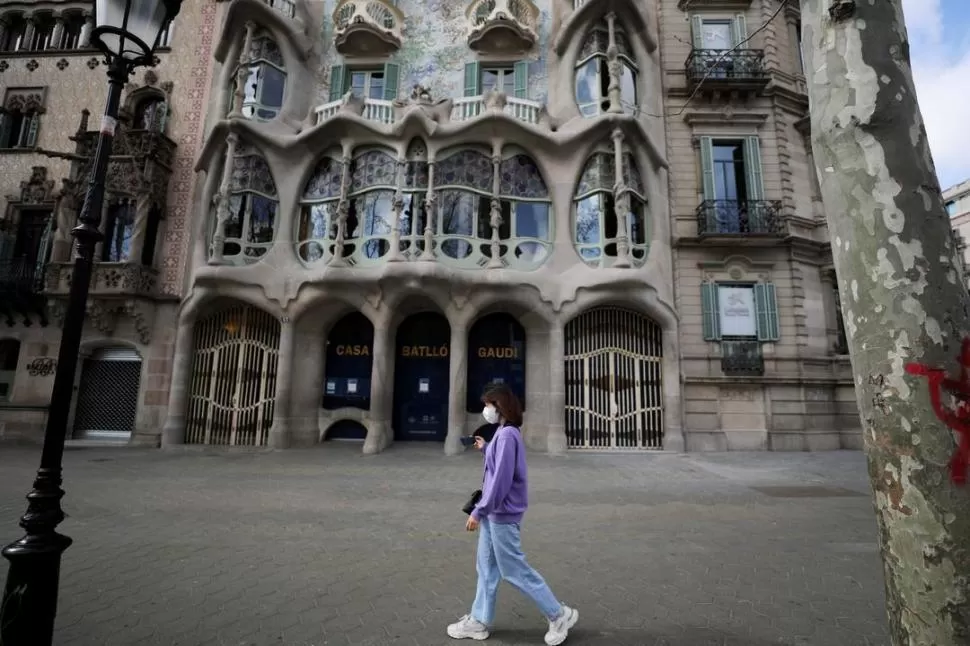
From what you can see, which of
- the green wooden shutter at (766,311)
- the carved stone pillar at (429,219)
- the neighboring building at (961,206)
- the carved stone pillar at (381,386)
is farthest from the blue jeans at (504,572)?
the neighboring building at (961,206)

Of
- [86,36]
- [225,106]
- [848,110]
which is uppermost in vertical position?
[86,36]

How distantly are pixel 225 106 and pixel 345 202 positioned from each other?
5989 mm

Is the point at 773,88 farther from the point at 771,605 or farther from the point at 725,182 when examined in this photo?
the point at 771,605

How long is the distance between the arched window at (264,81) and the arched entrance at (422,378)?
821 centimetres

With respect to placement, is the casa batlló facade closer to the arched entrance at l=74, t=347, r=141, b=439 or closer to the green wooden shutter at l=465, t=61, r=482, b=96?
the green wooden shutter at l=465, t=61, r=482, b=96

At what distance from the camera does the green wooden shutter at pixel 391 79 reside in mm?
16078

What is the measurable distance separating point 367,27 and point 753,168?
44.3 ft

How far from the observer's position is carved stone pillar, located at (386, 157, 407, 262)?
1329 cm

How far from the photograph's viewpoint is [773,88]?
15523mm

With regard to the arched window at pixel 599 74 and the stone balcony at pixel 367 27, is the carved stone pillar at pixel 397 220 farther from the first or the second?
the arched window at pixel 599 74

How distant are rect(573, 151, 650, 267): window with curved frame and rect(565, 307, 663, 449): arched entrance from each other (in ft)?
5.77

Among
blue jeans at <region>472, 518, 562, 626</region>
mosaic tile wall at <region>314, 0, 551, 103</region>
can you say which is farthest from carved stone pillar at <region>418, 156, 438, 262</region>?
blue jeans at <region>472, 518, 562, 626</region>

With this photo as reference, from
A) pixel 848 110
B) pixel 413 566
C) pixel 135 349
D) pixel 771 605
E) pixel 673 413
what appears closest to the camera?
pixel 848 110

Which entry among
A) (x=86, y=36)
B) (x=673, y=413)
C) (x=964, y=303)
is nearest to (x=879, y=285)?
(x=964, y=303)
